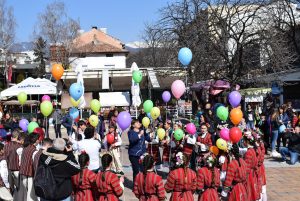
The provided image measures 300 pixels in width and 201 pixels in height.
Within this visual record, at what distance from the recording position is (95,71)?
34.0m

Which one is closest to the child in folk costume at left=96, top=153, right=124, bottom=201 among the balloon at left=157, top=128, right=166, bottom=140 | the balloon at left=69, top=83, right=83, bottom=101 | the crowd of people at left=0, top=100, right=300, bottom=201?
the crowd of people at left=0, top=100, right=300, bottom=201

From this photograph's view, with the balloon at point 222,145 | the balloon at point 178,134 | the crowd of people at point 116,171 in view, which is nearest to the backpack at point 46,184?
the crowd of people at point 116,171

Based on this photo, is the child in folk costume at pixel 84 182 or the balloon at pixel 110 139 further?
the balloon at pixel 110 139

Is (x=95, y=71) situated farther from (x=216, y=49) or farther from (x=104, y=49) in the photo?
(x=104, y=49)

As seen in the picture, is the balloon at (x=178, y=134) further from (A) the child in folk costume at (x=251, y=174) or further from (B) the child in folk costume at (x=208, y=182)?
(B) the child in folk costume at (x=208, y=182)

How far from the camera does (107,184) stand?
6.80m

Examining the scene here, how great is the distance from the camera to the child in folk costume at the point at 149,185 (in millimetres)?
6828

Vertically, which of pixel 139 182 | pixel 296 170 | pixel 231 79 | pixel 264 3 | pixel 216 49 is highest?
pixel 264 3

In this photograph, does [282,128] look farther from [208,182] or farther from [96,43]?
[96,43]

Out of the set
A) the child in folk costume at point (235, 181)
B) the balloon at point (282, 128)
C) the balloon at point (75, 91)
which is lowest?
the child in folk costume at point (235, 181)

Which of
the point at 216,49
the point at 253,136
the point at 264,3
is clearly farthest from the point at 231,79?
the point at 253,136

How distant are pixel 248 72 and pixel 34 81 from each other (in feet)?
43.5

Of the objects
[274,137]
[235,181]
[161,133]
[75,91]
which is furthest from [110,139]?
[274,137]

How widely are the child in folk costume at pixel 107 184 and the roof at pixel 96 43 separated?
159 feet
